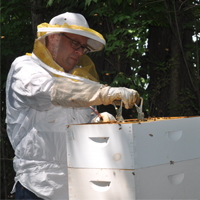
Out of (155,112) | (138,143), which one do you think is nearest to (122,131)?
(138,143)

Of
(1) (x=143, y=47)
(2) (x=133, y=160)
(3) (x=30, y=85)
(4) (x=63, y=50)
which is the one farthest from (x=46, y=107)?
(1) (x=143, y=47)

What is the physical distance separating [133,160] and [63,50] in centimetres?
99

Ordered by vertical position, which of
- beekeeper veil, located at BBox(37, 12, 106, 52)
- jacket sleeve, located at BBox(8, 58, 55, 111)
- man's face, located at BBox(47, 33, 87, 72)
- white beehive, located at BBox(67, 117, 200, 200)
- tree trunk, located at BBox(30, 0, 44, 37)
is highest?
tree trunk, located at BBox(30, 0, 44, 37)

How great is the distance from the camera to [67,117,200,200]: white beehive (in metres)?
1.49

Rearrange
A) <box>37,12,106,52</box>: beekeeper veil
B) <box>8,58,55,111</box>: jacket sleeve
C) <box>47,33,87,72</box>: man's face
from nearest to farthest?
1. <box>8,58,55,111</box>: jacket sleeve
2. <box>37,12,106,52</box>: beekeeper veil
3. <box>47,33,87,72</box>: man's face

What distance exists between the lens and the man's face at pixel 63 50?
84.1 inches

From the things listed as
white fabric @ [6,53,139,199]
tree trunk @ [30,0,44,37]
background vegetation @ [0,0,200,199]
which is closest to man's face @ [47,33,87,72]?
white fabric @ [6,53,139,199]

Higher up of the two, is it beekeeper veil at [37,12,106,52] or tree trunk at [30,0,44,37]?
tree trunk at [30,0,44,37]

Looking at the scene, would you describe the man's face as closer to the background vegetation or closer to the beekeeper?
the beekeeper

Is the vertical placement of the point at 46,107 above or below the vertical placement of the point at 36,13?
below

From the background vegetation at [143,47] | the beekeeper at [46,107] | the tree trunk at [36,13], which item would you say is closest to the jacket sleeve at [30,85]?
the beekeeper at [46,107]

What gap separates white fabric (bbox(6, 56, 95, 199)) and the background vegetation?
5.61 ft

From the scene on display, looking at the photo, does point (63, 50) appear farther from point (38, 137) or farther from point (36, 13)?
point (36, 13)

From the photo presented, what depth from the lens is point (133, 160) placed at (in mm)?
1478
